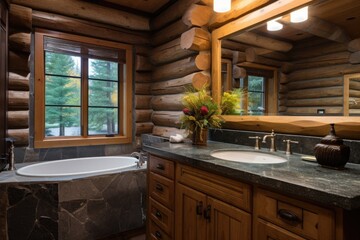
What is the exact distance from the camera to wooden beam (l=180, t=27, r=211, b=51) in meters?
2.44

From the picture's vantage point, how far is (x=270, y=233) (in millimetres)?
1066

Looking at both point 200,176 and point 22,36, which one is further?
point 22,36

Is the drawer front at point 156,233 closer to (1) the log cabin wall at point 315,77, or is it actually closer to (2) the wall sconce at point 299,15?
(1) the log cabin wall at point 315,77

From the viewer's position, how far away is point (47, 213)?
84.4 inches

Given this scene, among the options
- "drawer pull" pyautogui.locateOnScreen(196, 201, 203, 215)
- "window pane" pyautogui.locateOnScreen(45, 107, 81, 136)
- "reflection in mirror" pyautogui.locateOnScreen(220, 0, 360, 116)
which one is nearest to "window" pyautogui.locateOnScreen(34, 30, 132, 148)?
"window pane" pyautogui.locateOnScreen(45, 107, 81, 136)

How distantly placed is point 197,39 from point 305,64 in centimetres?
116

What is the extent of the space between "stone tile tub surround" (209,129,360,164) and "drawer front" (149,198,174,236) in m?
0.89

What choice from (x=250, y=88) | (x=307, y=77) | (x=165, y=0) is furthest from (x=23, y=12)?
(x=307, y=77)

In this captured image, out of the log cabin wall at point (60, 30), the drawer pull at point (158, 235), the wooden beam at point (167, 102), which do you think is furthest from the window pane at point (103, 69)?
the drawer pull at point (158, 235)

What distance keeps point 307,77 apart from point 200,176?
1035 millimetres

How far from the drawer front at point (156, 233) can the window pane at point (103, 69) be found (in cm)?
244

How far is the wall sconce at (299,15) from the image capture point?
5.38ft

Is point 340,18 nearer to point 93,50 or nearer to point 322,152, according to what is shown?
point 322,152

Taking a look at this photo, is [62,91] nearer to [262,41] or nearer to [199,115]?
[199,115]
